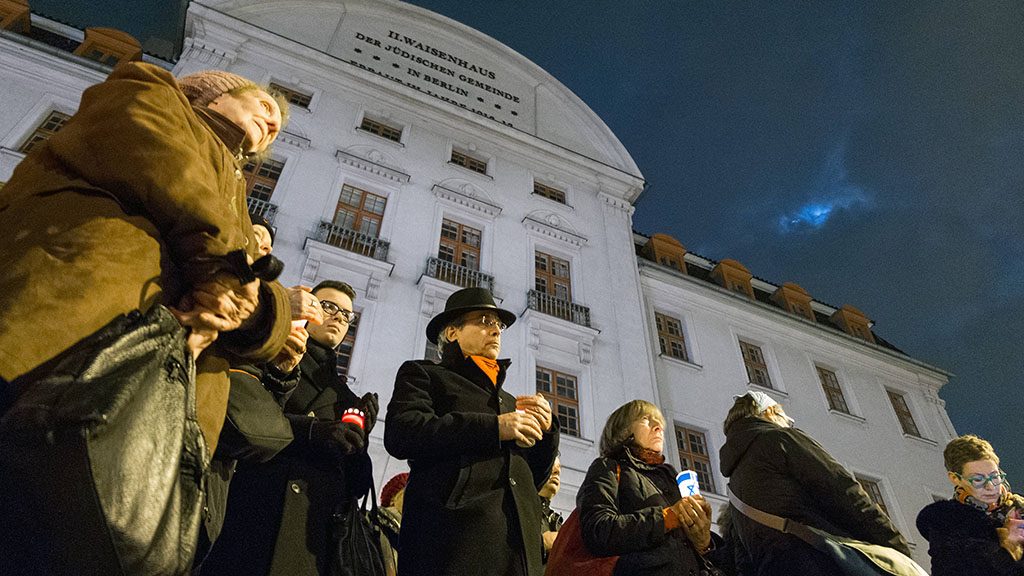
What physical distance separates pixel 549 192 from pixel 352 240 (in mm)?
6854

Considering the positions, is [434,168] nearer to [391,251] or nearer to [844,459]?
[391,251]

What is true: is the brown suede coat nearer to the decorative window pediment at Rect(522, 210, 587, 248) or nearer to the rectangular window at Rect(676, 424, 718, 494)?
the rectangular window at Rect(676, 424, 718, 494)

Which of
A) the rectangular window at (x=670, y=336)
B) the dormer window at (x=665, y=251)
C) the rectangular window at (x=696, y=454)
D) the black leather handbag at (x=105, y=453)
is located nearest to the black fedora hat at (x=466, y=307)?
the black leather handbag at (x=105, y=453)

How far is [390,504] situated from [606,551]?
2184mm

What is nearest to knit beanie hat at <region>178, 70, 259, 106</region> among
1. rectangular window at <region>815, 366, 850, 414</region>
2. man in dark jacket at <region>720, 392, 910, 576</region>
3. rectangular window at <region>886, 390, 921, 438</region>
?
man in dark jacket at <region>720, 392, 910, 576</region>

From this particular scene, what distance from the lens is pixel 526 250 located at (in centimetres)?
1415

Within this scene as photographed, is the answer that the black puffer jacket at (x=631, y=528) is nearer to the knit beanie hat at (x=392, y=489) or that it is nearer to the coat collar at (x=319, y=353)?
the coat collar at (x=319, y=353)

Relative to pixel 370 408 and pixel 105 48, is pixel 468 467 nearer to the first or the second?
pixel 370 408

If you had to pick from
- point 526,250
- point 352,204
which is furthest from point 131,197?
point 526,250

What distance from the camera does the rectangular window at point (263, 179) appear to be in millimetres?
11734

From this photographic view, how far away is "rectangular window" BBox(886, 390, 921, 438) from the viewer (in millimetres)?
16656

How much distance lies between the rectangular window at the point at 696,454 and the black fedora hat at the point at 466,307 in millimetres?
10444

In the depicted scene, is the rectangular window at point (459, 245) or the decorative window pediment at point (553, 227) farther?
the decorative window pediment at point (553, 227)

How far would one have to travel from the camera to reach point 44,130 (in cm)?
1127
